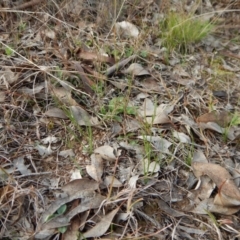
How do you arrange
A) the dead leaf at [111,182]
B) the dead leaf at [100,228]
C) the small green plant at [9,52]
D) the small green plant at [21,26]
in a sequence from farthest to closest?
the small green plant at [21,26] < the small green plant at [9,52] < the dead leaf at [111,182] < the dead leaf at [100,228]

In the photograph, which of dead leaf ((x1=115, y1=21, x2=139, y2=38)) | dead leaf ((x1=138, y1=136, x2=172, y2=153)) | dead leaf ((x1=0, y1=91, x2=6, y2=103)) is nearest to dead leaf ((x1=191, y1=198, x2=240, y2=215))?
dead leaf ((x1=138, y1=136, x2=172, y2=153))

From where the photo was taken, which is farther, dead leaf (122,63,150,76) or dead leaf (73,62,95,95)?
dead leaf (122,63,150,76)

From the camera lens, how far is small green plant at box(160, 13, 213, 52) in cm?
198

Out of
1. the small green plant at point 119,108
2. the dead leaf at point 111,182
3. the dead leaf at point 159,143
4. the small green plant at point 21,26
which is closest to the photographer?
the dead leaf at point 111,182

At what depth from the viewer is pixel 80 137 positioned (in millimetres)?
1567

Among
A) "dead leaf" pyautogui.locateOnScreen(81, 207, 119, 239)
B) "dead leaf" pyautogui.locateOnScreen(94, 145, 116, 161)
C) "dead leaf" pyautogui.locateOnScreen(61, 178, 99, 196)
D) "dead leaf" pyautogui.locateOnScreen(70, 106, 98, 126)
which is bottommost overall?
"dead leaf" pyautogui.locateOnScreen(81, 207, 119, 239)

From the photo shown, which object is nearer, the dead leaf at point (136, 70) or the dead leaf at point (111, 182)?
the dead leaf at point (111, 182)

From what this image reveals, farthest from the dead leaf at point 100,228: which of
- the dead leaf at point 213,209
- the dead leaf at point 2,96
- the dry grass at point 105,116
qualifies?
the dead leaf at point 2,96

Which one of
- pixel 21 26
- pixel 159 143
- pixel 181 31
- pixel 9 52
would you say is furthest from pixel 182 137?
pixel 21 26

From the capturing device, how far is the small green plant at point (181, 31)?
198cm

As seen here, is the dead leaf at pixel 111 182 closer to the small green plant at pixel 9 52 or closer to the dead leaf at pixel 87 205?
the dead leaf at pixel 87 205

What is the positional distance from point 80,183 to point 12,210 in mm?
223

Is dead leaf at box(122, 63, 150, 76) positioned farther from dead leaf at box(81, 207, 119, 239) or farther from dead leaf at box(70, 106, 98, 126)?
dead leaf at box(81, 207, 119, 239)

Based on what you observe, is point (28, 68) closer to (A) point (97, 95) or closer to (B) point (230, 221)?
(A) point (97, 95)
